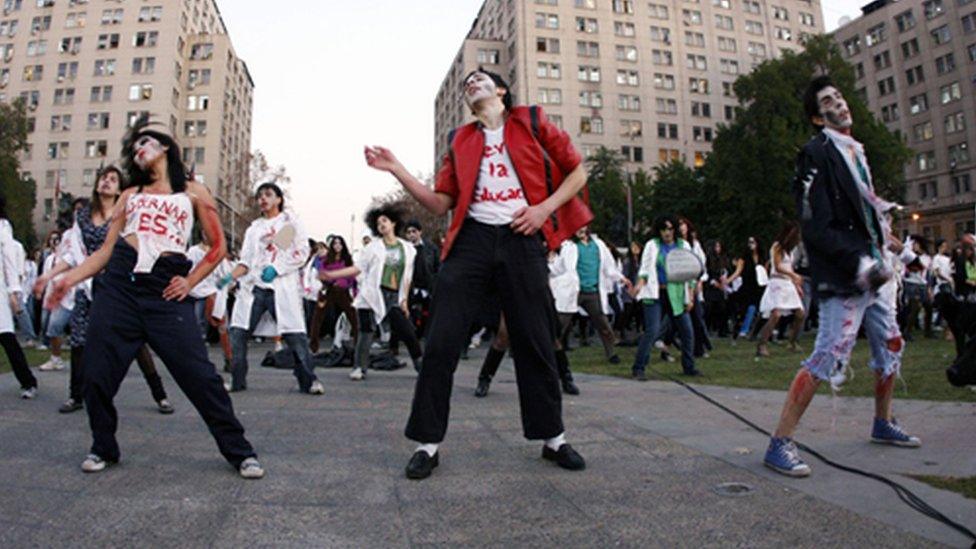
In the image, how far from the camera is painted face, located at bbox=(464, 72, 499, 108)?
3936 millimetres

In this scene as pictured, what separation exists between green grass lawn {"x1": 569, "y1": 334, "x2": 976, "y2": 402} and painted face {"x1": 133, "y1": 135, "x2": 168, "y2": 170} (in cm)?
598

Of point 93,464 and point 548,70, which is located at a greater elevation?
point 548,70

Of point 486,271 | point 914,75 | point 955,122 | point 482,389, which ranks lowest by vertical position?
point 482,389

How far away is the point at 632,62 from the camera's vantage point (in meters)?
78.6

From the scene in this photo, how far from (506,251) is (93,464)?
250cm

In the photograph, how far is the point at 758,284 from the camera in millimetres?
14492

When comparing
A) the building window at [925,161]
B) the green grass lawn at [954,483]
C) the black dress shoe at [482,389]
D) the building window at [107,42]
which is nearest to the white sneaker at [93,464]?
the black dress shoe at [482,389]

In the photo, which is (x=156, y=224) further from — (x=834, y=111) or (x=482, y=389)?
(x=834, y=111)

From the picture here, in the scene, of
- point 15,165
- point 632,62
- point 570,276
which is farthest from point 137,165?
point 632,62

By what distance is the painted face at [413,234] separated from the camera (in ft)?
37.7

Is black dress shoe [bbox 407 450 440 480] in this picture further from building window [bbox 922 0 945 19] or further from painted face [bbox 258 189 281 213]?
building window [bbox 922 0 945 19]

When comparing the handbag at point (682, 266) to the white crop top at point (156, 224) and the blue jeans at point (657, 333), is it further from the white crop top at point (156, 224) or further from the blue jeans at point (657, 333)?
the white crop top at point (156, 224)

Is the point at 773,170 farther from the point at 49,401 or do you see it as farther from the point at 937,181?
the point at 49,401

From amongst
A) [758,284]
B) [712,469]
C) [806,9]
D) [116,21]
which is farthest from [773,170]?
[116,21]
